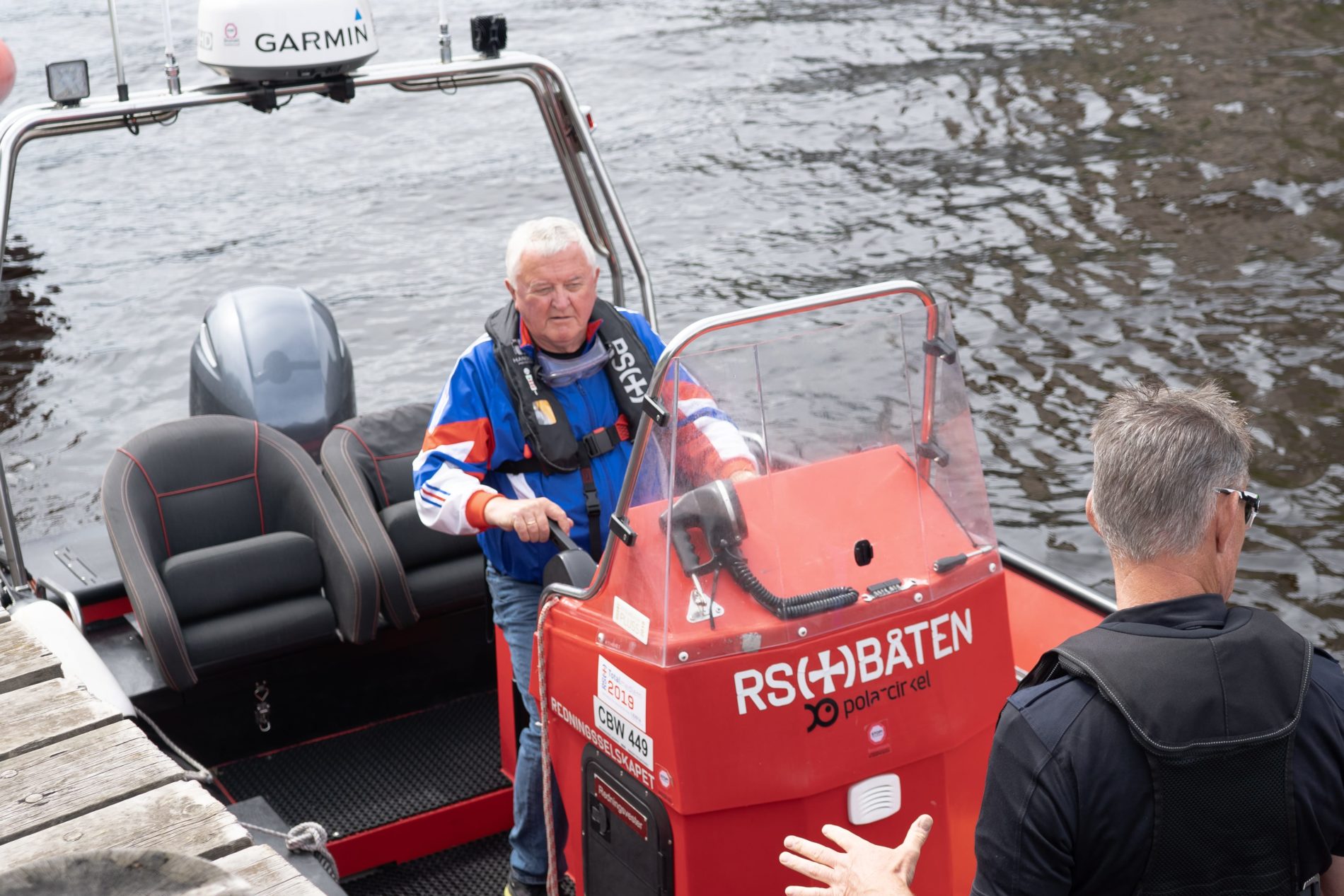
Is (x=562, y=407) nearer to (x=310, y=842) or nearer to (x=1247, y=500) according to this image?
(x=310, y=842)

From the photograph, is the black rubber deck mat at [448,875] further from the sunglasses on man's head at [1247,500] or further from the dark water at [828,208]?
the dark water at [828,208]

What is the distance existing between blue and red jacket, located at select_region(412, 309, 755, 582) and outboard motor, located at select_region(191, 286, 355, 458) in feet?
4.66

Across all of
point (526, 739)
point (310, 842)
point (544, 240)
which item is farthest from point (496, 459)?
point (310, 842)

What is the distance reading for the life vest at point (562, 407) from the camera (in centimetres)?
240

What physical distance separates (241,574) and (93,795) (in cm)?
157

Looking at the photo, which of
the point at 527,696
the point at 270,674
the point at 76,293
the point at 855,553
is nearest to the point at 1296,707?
the point at 855,553

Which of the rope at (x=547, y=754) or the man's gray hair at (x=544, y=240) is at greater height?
the man's gray hair at (x=544, y=240)

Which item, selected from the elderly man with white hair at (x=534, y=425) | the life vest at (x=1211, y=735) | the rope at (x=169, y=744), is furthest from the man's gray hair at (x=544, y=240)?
the life vest at (x=1211, y=735)

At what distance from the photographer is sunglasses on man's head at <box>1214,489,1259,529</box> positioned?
4.24 feet

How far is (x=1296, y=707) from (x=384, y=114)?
10954 millimetres

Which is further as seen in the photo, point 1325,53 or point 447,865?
point 1325,53

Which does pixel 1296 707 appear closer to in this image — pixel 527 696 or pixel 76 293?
pixel 527 696

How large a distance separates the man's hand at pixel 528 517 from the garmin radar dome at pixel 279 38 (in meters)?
1.28

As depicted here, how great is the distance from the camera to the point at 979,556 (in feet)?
6.76
